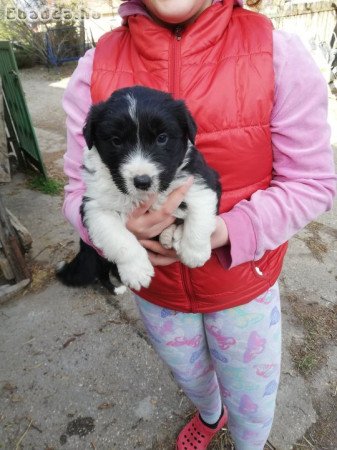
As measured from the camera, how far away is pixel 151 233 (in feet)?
5.34

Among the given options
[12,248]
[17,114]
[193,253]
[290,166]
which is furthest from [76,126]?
[17,114]

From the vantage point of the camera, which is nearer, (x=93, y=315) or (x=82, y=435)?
(x=82, y=435)

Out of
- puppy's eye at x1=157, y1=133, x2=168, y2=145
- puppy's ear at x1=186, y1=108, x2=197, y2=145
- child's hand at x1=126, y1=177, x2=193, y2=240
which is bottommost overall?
child's hand at x1=126, y1=177, x2=193, y2=240

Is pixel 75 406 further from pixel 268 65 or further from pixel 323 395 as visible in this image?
pixel 268 65

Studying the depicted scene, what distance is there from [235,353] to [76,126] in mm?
1227

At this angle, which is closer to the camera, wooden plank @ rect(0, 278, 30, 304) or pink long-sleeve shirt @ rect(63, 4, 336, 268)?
pink long-sleeve shirt @ rect(63, 4, 336, 268)

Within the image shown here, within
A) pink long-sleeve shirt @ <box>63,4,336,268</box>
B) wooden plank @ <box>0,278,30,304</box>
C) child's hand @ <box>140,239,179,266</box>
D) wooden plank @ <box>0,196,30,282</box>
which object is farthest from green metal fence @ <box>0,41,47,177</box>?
child's hand @ <box>140,239,179,266</box>

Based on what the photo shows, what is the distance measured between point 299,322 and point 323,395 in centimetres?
65

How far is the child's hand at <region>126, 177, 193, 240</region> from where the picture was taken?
5.07 feet

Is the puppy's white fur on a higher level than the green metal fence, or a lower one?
higher

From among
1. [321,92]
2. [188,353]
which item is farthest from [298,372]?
[321,92]

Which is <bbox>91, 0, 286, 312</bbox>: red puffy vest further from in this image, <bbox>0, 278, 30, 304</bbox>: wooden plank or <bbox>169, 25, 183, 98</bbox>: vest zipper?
<bbox>0, 278, 30, 304</bbox>: wooden plank

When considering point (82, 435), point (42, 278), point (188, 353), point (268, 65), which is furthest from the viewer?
point (42, 278)

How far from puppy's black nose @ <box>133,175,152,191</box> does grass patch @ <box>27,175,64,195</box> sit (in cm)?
424
